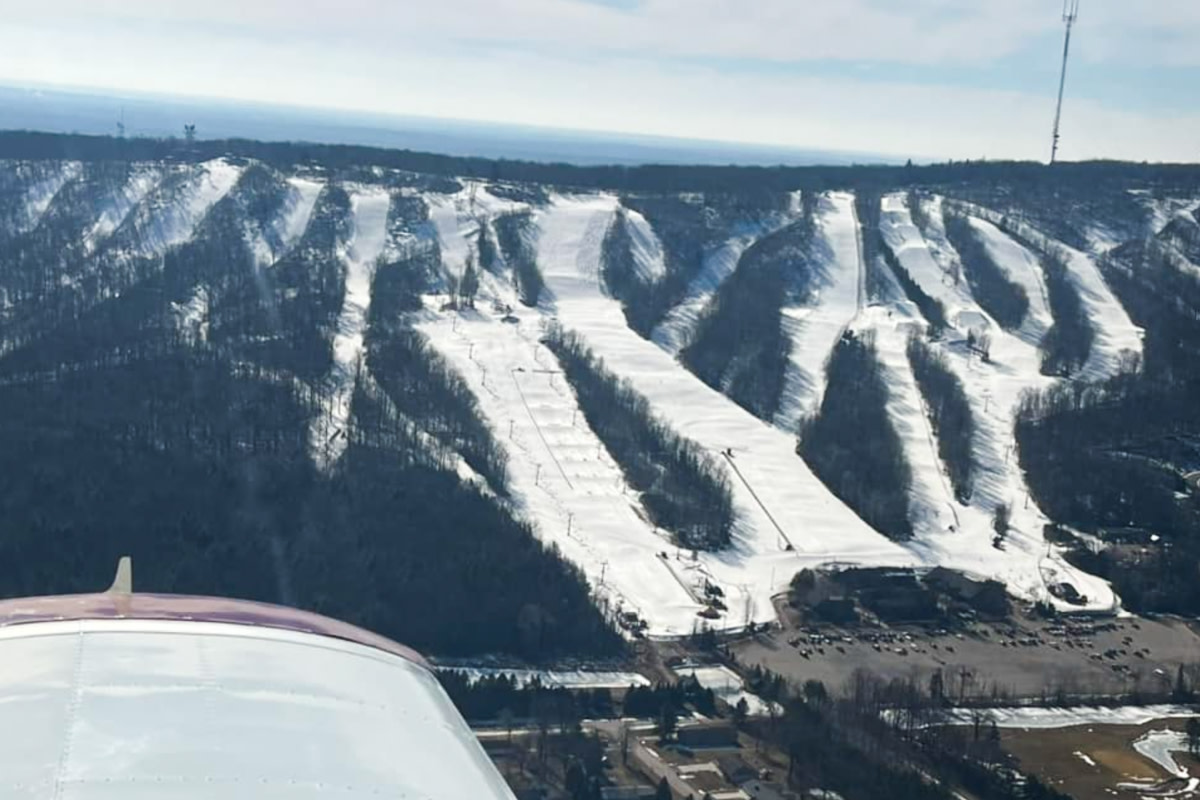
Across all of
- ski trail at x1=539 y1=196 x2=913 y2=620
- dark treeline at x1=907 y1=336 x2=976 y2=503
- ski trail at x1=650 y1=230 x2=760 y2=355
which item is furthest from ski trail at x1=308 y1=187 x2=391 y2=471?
dark treeline at x1=907 y1=336 x2=976 y2=503

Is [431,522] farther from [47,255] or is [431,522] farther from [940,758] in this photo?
[47,255]

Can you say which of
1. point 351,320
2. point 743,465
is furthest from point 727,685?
point 351,320

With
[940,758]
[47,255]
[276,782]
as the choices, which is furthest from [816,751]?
[47,255]

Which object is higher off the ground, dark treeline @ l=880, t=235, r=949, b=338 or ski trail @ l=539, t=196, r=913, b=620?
dark treeline @ l=880, t=235, r=949, b=338

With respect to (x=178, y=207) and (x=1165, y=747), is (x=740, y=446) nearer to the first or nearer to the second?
(x=1165, y=747)

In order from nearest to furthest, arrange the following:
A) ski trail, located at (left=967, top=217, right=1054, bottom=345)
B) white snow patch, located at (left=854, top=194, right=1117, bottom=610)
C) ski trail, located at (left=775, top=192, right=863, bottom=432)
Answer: white snow patch, located at (left=854, top=194, right=1117, bottom=610) → ski trail, located at (left=775, top=192, right=863, bottom=432) → ski trail, located at (left=967, top=217, right=1054, bottom=345)

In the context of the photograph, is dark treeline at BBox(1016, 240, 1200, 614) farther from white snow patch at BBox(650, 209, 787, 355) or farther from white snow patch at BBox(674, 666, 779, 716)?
white snow patch at BBox(650, 209, 787, 355)
